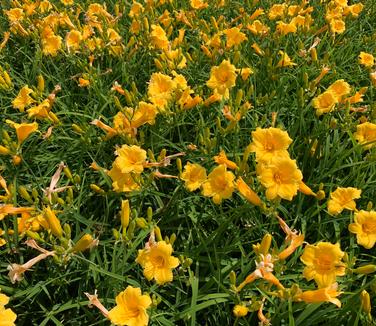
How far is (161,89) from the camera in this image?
8.02 ft

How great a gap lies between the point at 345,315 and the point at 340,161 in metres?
0.86

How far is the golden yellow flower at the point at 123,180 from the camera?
6.56ft

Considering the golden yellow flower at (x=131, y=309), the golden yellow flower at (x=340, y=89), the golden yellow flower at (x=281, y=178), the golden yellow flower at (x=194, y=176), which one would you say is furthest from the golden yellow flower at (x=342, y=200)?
the golden yellow flower at (x=131, y=309)

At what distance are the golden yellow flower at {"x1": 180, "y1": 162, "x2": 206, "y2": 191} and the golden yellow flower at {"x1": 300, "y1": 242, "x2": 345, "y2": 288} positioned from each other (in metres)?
0.59

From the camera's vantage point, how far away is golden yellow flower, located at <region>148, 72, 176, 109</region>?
239cm

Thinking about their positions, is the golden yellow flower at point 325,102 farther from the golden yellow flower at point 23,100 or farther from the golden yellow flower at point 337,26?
the golden yellow flower at point 23,100

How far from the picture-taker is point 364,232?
183cm

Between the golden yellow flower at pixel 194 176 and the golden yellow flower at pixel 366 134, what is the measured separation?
87cm

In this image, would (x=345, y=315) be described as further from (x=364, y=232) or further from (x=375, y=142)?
(x=375, y=142)

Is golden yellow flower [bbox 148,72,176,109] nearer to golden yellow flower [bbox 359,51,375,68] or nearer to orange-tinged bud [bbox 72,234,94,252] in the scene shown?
orange-tinged bud [bbox 72,234,94,252]

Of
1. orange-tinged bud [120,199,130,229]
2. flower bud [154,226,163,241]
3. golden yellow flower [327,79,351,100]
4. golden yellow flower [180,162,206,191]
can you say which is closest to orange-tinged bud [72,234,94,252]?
orange-tinged bud [120,199,130,229]

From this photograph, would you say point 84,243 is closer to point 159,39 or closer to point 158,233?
point 158,233

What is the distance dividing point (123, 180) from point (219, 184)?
0.45 meters

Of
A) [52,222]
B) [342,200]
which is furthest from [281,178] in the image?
[52,222]
